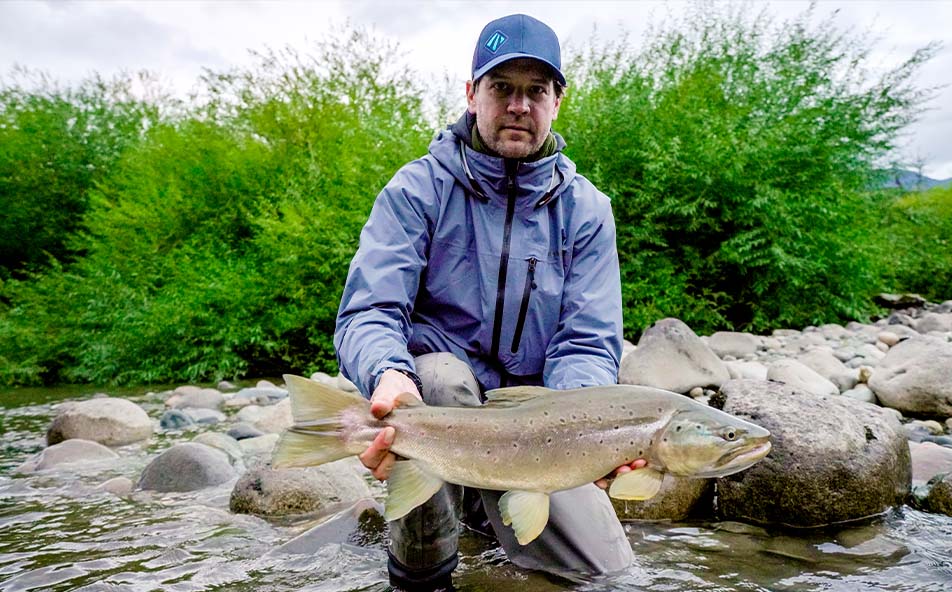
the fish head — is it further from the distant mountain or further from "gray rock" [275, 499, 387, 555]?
the distant mountain

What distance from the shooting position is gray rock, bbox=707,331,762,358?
12.2 metres

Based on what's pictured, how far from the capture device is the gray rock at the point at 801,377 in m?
7.86

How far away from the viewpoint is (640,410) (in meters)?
2.70

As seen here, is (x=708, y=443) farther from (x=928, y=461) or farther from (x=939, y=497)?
(x=928, y=461)

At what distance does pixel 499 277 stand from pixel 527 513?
115 centimetres

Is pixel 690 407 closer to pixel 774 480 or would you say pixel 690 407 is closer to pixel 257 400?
pixel 774 480

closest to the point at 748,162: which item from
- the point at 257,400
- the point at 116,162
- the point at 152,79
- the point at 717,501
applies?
the point at 257,400

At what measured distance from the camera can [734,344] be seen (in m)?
12.4

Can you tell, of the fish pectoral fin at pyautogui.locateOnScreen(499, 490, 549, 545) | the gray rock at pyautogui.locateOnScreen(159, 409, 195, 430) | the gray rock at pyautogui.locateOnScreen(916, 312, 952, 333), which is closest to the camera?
the fish pectoral fin at pyautogui.locateOnScreen(499, 490, 549, 545)

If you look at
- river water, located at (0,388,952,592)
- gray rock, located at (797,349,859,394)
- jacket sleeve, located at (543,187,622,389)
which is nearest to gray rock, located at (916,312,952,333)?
gray rock, located at (797,349,859,394)

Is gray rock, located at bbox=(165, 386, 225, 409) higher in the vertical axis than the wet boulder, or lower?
higher

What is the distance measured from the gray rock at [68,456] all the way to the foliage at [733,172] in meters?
9.33

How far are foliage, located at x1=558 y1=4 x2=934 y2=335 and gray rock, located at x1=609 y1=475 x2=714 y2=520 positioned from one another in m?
9.27

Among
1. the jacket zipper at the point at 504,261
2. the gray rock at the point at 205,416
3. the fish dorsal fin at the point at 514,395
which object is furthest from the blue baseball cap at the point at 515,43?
the gray rock at the point at 205,416
